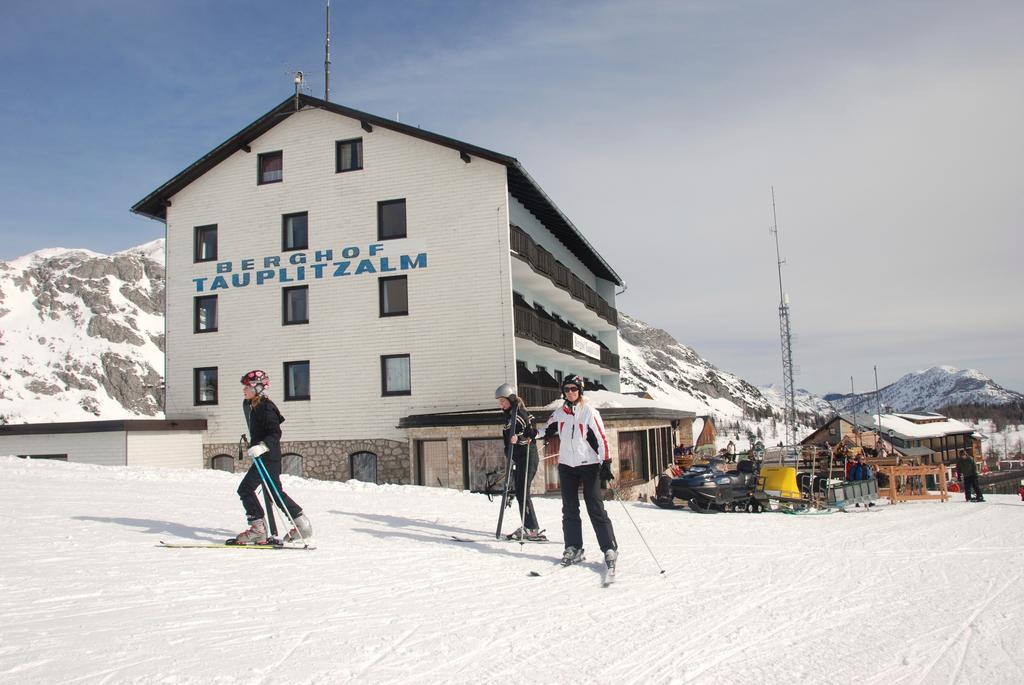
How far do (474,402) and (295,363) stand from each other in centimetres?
624

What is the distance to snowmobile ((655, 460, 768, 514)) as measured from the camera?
47.0 feet

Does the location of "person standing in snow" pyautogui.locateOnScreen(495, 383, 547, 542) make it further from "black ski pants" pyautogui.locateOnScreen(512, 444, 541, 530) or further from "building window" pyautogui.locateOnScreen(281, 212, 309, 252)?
"building window" pyautogui.locateOnScreen(281, 212, 309, 252)

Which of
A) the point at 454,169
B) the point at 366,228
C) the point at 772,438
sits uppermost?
the point at 454,169

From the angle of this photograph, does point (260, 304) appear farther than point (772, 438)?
No

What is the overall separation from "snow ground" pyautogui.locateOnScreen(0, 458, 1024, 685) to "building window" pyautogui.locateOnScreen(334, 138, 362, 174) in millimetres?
17292

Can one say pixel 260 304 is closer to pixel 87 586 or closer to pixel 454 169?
pixel 454 169

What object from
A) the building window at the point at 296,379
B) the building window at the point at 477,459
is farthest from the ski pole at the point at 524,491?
the building window at the point at 296,379

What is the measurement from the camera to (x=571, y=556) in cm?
778

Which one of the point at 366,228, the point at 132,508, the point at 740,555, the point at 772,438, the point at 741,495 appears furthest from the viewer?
the point at 772,438

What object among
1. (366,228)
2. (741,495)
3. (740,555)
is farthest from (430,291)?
(740,555)

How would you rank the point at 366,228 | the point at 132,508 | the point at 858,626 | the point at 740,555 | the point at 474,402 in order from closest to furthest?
1. the point at 858,626
2. the point at 740,555
3. the point at 132,508
4. the point at 474,402
5. the point at 366,228

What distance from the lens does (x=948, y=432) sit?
88.7 meters

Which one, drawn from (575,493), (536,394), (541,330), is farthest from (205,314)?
(575,493)

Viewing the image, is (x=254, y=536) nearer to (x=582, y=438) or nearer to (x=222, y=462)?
(x=582, y=438)
